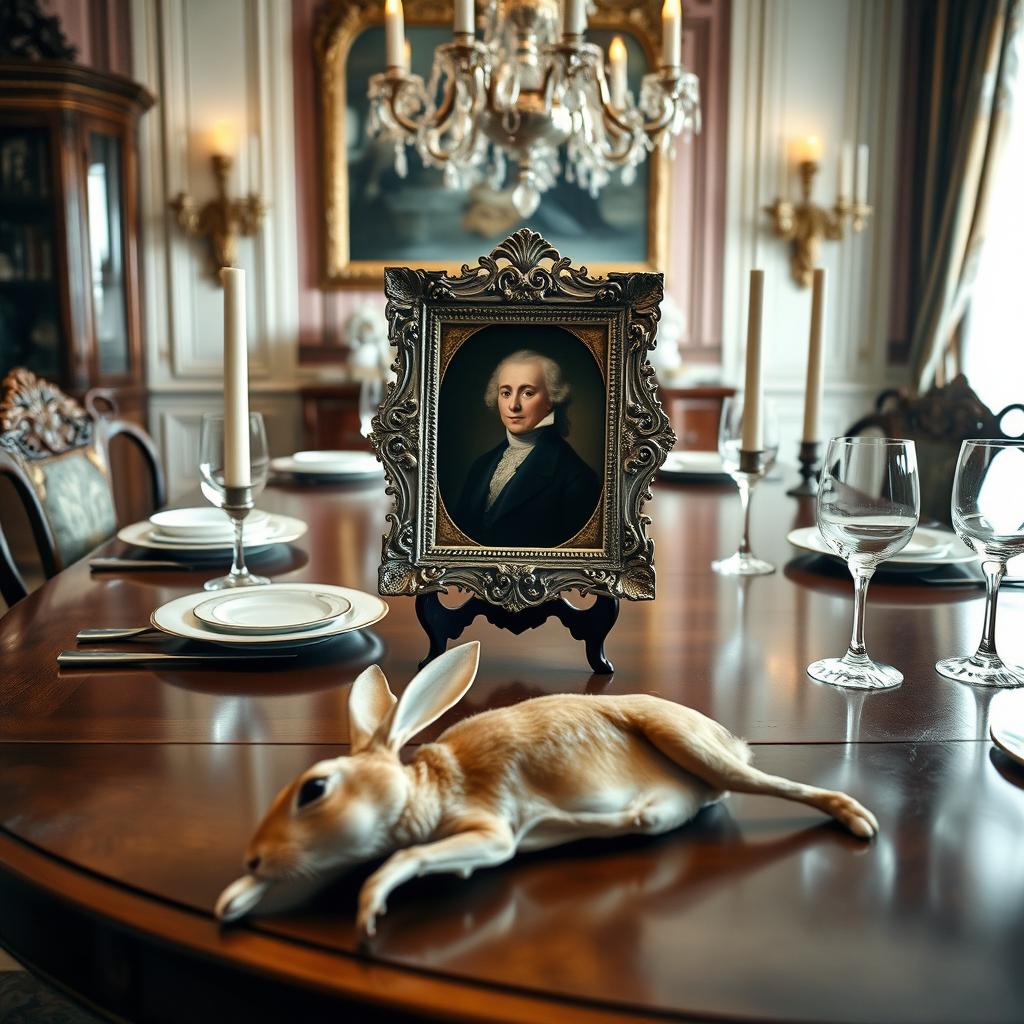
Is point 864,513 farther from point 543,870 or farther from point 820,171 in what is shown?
point 820,171

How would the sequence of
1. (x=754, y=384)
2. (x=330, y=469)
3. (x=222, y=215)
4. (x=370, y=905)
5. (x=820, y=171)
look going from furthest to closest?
1. (x=820, y=171)
2. (x=222, y=215)
3. (x=330, y=469)
4. (x=754, y=384)
5. (x=370, y=905)

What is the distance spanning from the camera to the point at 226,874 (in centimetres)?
52

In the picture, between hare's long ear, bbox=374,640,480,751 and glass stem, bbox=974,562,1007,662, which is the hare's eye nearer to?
hare's long ear, bbox=374,640,480,751

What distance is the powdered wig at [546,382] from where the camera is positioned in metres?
0.85

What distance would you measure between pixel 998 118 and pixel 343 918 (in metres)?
3.52

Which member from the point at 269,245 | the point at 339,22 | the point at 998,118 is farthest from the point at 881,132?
the point at 269,245

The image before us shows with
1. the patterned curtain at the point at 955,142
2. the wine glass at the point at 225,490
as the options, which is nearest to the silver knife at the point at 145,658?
the wine glass at the point at 225,490

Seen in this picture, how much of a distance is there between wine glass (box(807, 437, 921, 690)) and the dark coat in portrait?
0.19m

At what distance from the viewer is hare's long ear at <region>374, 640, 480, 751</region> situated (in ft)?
1.79

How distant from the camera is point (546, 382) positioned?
0.86m

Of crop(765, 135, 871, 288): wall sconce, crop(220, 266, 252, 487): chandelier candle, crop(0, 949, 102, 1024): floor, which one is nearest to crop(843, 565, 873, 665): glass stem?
crop(220, 266, 252, 487): chandelier candle

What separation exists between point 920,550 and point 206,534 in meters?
0.86

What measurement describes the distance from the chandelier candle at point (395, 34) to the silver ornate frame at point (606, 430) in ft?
5.01

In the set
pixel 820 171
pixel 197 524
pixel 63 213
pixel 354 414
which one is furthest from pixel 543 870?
pixel 820 171
